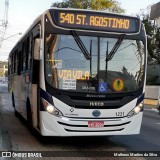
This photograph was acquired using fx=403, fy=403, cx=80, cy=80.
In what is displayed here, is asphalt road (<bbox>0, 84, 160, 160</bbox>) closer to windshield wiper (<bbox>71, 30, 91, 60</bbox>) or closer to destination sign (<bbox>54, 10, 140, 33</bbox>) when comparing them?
windshield wiper (<bbox>71, 30, 91, 60</bbox>)

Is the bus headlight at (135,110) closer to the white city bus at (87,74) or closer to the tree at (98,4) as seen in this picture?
the white city bus at (87,74)

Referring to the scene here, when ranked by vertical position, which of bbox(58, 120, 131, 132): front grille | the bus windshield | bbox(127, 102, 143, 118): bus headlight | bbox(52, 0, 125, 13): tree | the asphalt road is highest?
bbox(52, 0, 125, 13): tree

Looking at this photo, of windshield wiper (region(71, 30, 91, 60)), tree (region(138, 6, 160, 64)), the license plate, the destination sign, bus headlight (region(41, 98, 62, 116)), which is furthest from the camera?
tree (region(138, 6, 160, 64))

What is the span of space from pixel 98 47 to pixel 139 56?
1.09 m

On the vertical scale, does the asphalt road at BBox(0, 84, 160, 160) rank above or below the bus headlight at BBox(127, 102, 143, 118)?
below

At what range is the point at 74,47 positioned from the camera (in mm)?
9281

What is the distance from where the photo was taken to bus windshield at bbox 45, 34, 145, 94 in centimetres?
919

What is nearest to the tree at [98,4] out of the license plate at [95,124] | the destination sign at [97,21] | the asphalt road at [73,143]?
the asphalt road at [73,143]

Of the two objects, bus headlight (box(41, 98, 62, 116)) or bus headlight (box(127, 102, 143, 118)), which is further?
bus headlight (box(127, 102, 143, 118))

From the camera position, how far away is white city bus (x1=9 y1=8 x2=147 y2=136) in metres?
9.07

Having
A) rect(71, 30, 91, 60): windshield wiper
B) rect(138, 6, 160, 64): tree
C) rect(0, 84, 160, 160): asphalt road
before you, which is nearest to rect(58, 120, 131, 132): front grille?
rect(0, 84, 160, 160): asphalt road

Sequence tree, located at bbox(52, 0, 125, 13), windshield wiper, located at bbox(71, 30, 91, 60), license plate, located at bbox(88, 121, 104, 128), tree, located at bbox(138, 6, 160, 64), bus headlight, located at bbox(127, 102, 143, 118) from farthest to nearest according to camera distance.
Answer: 1. tree, located at bbox(52, 0, 125, 13)
2. tree, located at bbox(138, 6, 160, 64)
3. bus headlight, located at bbox(127, 102, 143, 118)
4. windshield wiper, located at bbox(71, 30, 91, 60)
5. license plate, located at bbox(88, 121, 104, 128)

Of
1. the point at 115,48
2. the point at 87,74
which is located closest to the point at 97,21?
the point at 115,48

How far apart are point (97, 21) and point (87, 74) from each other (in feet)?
4.38
